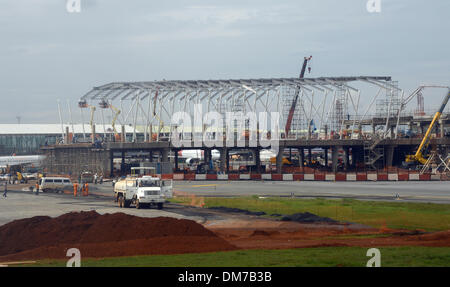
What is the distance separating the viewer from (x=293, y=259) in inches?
852

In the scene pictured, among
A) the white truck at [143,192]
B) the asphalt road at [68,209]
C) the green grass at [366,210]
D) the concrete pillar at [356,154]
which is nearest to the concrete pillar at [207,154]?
the concrete pillar at [356,154]

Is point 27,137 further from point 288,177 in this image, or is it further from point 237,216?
point 237,216

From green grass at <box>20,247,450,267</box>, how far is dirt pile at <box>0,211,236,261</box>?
1.69 metres

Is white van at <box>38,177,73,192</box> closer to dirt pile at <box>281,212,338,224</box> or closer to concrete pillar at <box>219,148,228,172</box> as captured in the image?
concrete pillar at <box>219,148,228,172</box>

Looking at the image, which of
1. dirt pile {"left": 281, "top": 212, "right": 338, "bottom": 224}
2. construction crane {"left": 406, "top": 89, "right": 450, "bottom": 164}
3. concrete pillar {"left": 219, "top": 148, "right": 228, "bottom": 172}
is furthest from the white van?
construction crane {"left": 406, "top": 89, "right": 450, "bottom": 164}

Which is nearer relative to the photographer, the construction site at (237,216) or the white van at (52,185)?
the construction site at (237,216)

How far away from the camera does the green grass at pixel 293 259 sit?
2073cm

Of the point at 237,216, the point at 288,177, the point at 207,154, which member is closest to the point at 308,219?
the point at 237,216

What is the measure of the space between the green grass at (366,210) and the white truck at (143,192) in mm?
4901

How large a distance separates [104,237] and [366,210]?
21755mm

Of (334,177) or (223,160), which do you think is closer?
(334,177)

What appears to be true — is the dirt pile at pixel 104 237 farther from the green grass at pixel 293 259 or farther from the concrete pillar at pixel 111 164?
the concrete pillar at pixel 111 164
